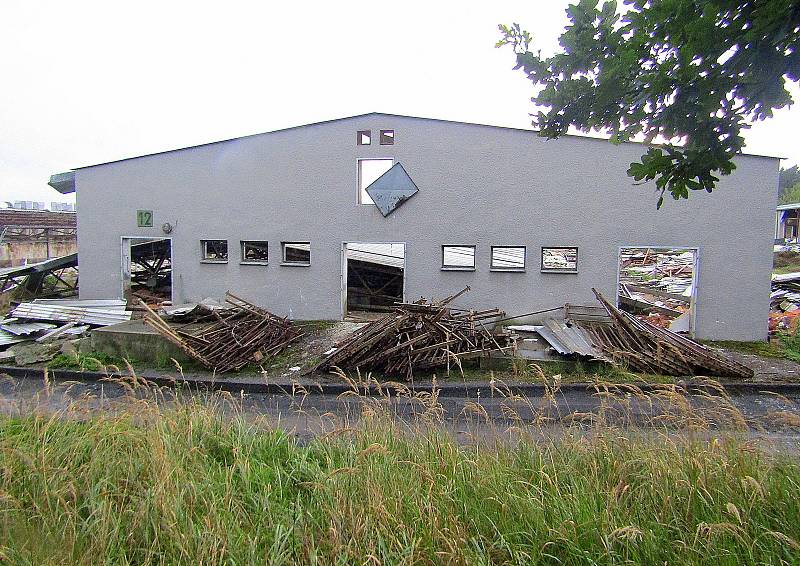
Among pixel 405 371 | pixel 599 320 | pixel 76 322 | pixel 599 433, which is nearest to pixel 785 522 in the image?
pixel 599 433

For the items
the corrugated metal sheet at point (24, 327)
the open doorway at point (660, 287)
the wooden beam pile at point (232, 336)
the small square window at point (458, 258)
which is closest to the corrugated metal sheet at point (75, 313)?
the corrugated metal sheet at point (24, 327)

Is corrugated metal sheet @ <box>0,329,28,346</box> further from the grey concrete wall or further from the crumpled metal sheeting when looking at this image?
the crumpled metal sheeting

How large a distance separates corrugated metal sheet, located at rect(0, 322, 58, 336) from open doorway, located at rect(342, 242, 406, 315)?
26.9 feet

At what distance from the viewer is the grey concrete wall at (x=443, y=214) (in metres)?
11.0

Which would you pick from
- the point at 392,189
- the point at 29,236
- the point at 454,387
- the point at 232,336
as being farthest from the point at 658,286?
the point at 29,236

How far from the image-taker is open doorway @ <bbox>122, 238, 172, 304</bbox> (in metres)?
14.1

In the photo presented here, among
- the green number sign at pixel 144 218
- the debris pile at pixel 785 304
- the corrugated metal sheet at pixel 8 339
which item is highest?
the green number sign at pixel 144 218

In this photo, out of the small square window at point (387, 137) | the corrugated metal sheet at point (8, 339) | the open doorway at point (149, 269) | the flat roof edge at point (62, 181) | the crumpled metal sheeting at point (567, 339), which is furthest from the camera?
the flat roof edge at point (62, 181)

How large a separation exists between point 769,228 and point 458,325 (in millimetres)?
8187

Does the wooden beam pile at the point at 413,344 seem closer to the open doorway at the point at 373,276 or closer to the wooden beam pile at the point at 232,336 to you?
the wooden beam pile at the point at 232,336

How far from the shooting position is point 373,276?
15414 mm

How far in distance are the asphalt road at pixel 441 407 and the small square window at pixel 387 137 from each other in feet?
23.4

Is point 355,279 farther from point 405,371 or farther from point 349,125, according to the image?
point 405,371

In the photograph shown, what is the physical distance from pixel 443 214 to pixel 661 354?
601 cm
